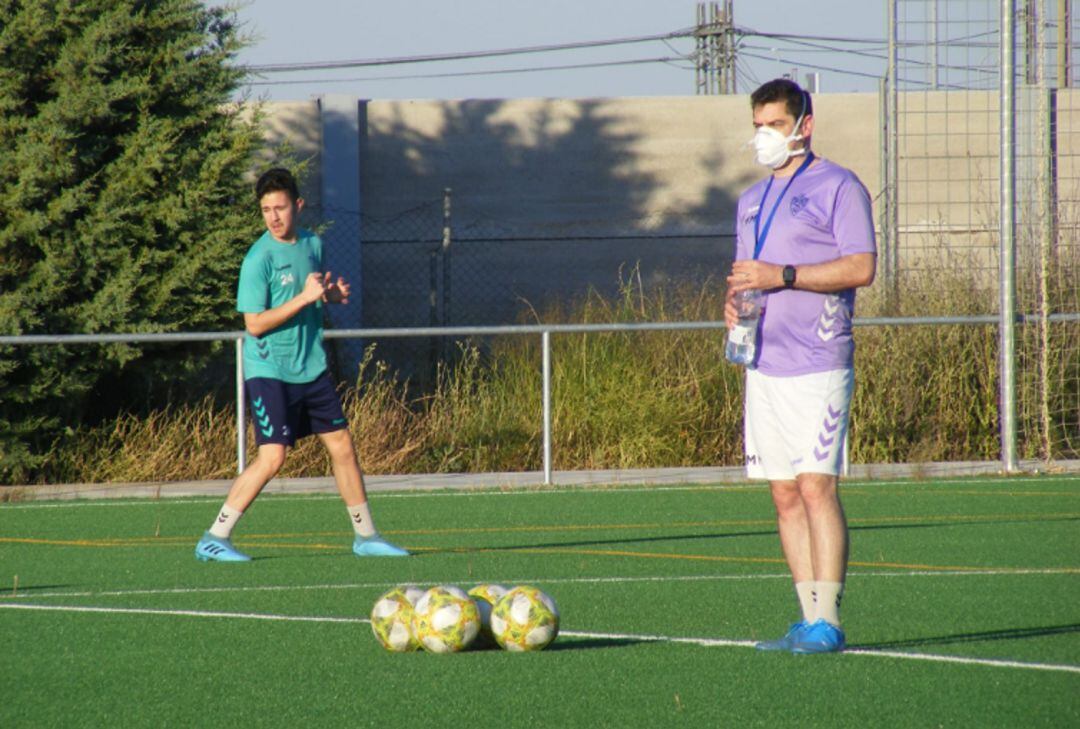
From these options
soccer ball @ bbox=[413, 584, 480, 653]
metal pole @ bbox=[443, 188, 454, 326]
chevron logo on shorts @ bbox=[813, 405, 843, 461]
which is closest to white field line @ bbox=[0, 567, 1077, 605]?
soccer ball @ bbox=[413, 584, 480, 653]

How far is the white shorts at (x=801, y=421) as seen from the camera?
609cm

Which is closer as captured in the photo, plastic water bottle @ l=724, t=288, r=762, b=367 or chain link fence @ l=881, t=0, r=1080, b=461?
plastic water bottle @ l=724, t=288, r=762, b=367

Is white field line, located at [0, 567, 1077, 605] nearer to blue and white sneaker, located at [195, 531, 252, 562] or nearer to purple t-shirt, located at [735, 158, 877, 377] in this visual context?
blue and white sneaker, located at [195, 531, 252, 562]

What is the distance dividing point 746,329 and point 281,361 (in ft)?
13.6

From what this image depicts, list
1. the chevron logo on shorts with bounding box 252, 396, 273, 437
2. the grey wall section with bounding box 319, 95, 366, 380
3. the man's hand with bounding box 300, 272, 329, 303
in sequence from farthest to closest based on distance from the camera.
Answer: the grey wall section with bounding box 319, 95, 366, 380, the chevron logo on shorts with bounding box 252, 396, 273, 437, the man's hand with bounding box 300, 272, 329, 303

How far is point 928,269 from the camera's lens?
58.1 feet

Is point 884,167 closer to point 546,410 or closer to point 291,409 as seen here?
point 546,410

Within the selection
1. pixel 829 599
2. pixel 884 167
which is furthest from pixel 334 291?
pixel 884 167

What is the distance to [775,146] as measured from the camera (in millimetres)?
6238

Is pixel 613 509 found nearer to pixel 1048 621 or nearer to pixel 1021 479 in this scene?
pixel 1021 479

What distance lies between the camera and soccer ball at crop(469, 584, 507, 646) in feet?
21.6

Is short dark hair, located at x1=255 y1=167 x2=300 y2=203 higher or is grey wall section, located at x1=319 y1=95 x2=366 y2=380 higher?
grey wall section, located at x1=319 y1=95 x2=366 y2=380

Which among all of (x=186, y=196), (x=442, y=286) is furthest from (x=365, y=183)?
(x=186, y=196)

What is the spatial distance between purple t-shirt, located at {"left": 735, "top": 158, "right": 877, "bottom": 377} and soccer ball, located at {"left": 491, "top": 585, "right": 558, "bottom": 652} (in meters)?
1.26
